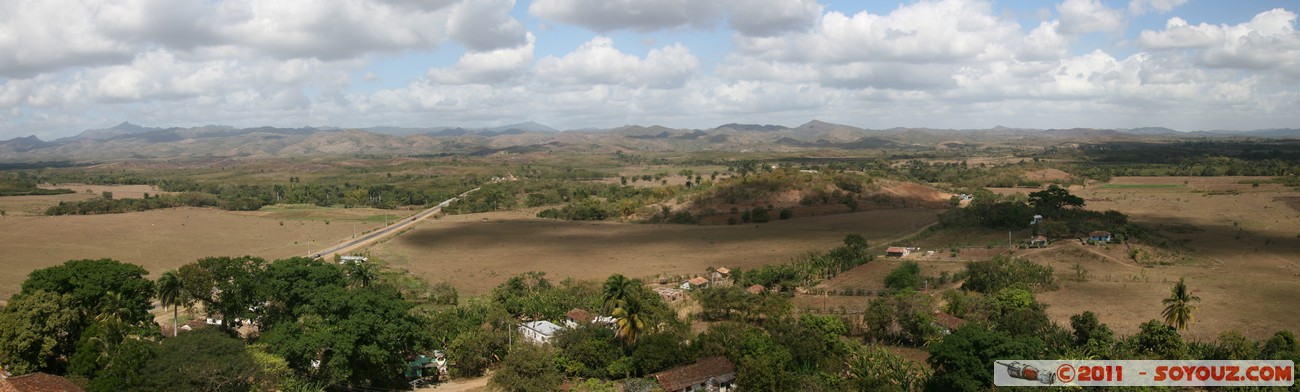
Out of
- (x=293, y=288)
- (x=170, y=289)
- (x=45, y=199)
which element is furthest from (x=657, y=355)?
(x=45, y=199)

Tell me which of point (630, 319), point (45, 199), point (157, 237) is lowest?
point (157, 237)

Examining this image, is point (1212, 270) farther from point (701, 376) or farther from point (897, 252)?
point (701, 376)

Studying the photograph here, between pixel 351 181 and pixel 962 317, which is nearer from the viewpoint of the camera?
pixel 962 317

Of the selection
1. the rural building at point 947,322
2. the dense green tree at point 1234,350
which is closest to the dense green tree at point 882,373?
the rural building at point 947,322

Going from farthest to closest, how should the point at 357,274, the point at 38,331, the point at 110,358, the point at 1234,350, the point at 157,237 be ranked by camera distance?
the point at 157,237 → the point at 357,274 → the point at 1234,350 → the point at 38,331 → the point at 110,358

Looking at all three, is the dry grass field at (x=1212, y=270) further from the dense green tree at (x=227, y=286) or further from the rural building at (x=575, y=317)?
the dense green tree at (x=227, y=286)

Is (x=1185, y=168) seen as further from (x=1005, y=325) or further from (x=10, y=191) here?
(x=10, y=191)

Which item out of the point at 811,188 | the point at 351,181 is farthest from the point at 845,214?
the point at 351,181
